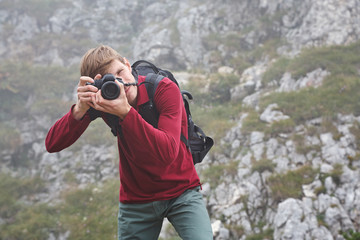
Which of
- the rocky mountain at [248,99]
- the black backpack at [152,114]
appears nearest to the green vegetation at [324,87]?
the rocky mountain at [248,99]

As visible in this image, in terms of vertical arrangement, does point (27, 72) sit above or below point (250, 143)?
above

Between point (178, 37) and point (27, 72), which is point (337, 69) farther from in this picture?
point (27, 72)

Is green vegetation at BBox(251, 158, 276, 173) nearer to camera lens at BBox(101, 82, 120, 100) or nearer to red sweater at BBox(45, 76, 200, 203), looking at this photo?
red sweater at BBox(45, 76, 200, 203)

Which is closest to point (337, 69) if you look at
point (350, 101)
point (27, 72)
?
point (350, 101)

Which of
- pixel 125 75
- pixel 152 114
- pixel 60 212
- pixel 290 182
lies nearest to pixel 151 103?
pixel 152 114

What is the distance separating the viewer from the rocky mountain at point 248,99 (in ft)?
17.0

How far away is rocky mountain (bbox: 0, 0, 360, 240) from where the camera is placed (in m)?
5.18

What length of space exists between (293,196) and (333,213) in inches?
29.8

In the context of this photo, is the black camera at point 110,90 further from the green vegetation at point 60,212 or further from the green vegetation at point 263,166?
the green vegetation at point 263,166

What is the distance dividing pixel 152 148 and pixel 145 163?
0.30m

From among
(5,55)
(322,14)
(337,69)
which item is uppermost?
(322,14)

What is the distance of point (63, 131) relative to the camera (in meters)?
1.88

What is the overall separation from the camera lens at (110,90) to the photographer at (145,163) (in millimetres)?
129

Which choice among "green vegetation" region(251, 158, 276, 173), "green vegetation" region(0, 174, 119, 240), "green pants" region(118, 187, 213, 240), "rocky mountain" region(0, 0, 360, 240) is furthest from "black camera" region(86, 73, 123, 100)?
"green vegetation" region(251, 158, 276, 173)
